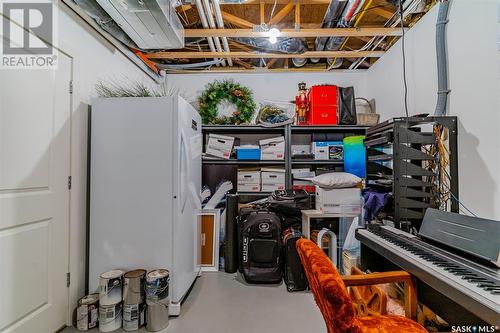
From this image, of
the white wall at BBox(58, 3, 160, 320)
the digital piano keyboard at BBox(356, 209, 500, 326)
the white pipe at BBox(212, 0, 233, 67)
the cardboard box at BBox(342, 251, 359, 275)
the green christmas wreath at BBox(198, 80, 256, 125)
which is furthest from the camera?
the green christmas wreath at BBox(198, 80, 256, 125)

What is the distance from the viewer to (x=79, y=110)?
2.22 meters

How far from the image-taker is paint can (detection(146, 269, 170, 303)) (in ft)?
6.54

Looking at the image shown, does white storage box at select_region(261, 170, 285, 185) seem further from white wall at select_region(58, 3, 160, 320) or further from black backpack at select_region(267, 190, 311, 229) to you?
white wall at select_region(58, 3, 160, 320)

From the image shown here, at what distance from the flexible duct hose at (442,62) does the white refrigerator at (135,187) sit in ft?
7.41

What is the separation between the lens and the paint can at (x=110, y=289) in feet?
6.48

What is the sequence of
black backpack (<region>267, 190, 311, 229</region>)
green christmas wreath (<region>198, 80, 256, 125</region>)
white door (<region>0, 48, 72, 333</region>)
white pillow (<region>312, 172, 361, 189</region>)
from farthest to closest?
green christmas wreath (<region>198, 80, 256, 125</region>)
black backpack (<region>267, 190, 311, 229</region>)
white pillow (<region>312, 172, 361, 189</region>)
white door (<region>0, 48, 72, 333</region>)

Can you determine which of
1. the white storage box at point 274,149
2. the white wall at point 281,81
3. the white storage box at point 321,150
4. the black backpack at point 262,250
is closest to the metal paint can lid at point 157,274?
the black backpack at point 262,250

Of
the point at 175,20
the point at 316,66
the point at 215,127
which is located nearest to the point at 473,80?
the point at 316,66

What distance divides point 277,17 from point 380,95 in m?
1.79

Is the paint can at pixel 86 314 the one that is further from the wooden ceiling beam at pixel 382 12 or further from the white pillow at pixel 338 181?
the wooden ceiling beam at pixel 382 12

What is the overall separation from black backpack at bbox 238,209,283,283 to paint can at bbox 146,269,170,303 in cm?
102

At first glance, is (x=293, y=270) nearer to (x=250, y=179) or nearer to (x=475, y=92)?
(x=250, y=179)

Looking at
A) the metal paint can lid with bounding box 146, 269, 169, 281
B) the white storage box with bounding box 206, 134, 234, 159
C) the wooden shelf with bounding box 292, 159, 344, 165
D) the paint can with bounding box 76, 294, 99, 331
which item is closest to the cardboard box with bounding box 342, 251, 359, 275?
the wooden shelf with bounding box 292, 159, 344, 165

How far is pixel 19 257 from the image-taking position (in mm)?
1689
